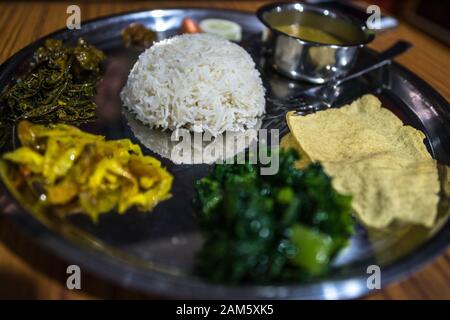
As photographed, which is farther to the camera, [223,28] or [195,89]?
[223,28]

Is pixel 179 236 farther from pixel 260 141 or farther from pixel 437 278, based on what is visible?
pixel 437 278

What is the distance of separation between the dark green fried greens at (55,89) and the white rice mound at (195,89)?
0.29 m

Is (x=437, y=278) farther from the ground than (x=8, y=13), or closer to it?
closer to it

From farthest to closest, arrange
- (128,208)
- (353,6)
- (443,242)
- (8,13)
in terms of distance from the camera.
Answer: (353,6), (8,13), (128,208), (443,242)

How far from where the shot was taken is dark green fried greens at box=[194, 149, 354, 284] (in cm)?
159

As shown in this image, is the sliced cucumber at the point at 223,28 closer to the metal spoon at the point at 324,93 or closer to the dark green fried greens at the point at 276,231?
the metal spoon at the point at 324,93

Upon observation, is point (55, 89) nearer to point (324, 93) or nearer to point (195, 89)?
point (195, 89)

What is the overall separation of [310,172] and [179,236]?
0.68 metres

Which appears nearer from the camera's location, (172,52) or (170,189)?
(170,189)

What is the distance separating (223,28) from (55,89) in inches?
62.8

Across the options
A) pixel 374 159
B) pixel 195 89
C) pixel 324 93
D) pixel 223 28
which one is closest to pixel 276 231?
pixel 374 159

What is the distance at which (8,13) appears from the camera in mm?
3783

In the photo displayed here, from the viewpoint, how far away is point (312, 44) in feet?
9.71


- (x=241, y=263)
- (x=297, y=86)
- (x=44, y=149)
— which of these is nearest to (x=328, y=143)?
(x=297, y=86)
